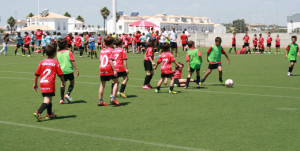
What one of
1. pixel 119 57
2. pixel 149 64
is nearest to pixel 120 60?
pixel 119 57

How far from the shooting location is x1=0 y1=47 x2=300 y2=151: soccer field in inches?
242

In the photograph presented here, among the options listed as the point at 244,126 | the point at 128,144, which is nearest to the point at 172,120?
the point at 244,126

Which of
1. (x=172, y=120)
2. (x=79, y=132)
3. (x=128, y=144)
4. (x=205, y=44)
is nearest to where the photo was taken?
(x=128, y=144)

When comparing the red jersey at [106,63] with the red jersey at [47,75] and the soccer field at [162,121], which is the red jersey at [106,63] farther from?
the red jersey at [47,75]

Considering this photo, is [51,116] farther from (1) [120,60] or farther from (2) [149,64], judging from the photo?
(2) [149,64]

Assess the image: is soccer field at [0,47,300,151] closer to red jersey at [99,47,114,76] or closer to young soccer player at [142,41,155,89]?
young soccer player at [142,41,155,89]

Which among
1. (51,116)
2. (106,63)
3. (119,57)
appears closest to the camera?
(51,116)

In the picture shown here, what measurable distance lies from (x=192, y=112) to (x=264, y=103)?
89.9 inches

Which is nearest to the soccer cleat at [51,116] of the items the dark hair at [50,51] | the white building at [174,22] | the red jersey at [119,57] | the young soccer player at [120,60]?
the dark hair at [50,51]

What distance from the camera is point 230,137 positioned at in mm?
6469

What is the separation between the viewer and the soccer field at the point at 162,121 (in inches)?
242

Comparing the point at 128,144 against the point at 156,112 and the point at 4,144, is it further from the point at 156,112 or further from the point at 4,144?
the point at 156,112

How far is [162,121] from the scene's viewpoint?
780 cm

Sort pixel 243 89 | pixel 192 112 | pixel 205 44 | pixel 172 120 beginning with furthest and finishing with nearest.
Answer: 1. pixel 205 44
2. pixel 243 89
3. pixel 192 112
4. pixel 172 120
